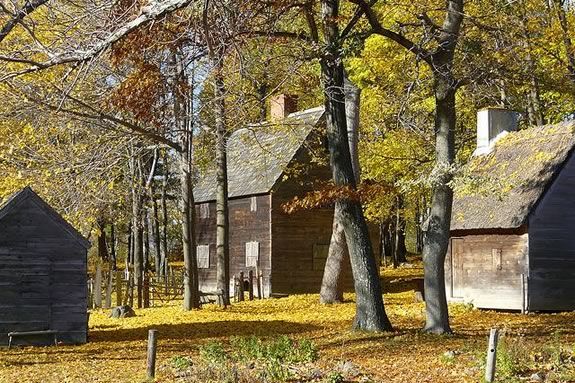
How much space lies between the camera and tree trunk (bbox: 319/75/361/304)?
29.4m

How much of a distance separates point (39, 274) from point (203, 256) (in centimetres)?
2332

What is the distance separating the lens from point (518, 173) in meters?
28.5

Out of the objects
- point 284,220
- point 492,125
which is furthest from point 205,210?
point 492,125

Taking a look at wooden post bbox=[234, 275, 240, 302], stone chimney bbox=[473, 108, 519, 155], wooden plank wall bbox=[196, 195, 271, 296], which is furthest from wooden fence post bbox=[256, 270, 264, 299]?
stone chimney bbox=[473, 108, 519, 155]

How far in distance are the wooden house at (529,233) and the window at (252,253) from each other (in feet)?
36.9

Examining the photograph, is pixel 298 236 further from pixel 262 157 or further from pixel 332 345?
pixel 332 345

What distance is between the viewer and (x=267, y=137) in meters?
42.1

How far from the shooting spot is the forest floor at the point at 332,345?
14625 mm

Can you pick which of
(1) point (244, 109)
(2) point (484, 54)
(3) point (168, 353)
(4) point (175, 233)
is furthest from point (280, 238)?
(4) point (175, 233)

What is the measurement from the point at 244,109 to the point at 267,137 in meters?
16.0

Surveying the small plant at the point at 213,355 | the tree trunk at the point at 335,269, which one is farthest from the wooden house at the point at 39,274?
the tree trunk at the point at 335,269

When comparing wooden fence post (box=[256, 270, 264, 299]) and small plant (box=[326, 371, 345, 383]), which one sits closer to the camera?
small plant (box=[326, 371, 345, 383])

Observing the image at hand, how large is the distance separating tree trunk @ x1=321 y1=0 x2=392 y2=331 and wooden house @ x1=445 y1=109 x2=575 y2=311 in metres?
6.64

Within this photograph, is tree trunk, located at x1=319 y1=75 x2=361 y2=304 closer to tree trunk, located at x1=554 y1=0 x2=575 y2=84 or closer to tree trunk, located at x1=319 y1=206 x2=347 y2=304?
tree trunk, located at x1=319 y1=206 x2=347 y2=304
